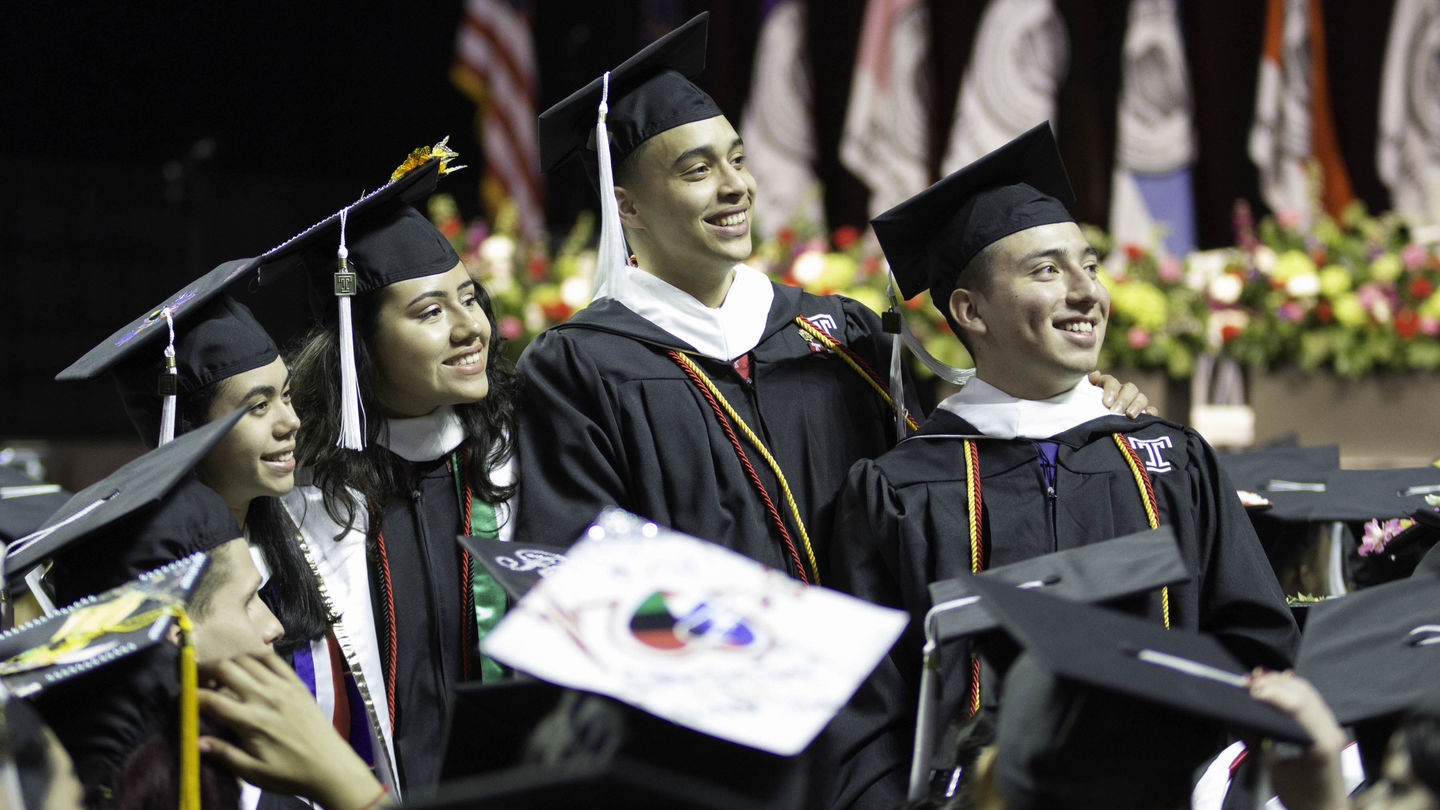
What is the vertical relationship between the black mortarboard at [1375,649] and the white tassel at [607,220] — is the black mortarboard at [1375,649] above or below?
below

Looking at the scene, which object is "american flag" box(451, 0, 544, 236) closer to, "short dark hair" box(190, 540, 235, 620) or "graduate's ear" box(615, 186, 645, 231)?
"graduate's ear" box(615, 186, 645, 231)

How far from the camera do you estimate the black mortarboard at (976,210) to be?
8.11ft

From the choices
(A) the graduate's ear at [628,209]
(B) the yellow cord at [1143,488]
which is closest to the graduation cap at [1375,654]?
(B) the yellow cord at [1143,488]

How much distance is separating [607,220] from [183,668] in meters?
1.41

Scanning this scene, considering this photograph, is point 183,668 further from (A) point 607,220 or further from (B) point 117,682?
(A) point 607,220

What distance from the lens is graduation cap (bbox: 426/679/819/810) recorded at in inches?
48.9

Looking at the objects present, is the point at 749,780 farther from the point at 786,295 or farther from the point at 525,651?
the point at 786,295

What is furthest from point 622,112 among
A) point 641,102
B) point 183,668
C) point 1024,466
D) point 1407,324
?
point 1407,324

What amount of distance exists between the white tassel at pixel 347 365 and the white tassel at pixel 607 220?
1.69ft

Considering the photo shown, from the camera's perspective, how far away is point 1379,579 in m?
2.84

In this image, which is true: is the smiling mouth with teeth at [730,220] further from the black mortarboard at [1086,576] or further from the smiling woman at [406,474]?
the black mortarboard at [1086,576]

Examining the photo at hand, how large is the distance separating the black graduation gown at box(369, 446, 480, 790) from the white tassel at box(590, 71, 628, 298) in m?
0.56

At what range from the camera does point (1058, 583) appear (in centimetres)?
190

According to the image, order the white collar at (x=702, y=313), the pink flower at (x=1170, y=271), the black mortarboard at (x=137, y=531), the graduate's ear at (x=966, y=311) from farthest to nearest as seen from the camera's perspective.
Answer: the pink flower at (x=1170, y=271)
the white collar at (x=702, y=313)
the graduate's ear at (x=966, y=311)
the black mortarboard at (x=137, y=531)
